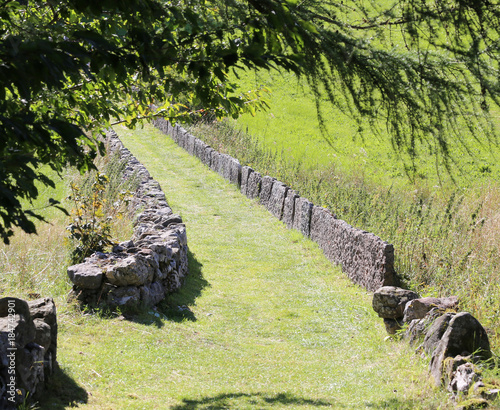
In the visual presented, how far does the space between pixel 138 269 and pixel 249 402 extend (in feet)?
8.36

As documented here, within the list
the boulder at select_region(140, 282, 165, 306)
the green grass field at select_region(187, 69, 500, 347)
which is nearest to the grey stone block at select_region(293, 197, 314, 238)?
the green grass field at select_region(187, 69, 500, 347)

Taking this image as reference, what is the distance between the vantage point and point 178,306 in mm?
7648

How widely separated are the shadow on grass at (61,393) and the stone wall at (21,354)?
Answer: 0.08 metres

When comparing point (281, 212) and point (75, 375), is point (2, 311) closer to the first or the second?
point (75, 375)

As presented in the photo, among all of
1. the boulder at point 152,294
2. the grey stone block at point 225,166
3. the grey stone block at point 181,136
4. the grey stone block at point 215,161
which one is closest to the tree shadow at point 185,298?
the boulder at point 152,294

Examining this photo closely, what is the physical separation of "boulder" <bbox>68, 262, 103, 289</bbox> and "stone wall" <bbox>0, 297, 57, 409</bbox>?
1.93 m

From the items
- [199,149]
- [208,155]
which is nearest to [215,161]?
[208,155]

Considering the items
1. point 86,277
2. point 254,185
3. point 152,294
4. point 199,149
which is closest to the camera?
point 86,277

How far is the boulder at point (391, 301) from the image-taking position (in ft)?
22.1

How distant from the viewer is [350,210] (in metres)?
11.0

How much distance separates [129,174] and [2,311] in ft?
31.6

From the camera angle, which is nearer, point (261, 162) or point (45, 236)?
point (45, 236)

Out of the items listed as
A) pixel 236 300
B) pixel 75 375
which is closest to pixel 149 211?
pixel 236 300

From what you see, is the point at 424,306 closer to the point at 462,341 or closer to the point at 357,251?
the point at 462,341
